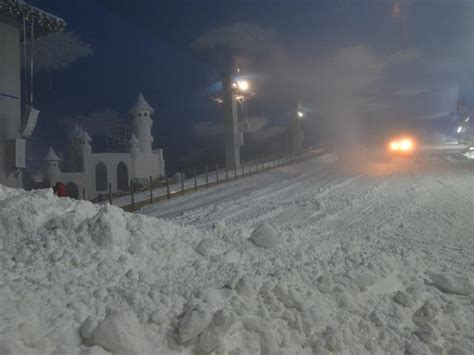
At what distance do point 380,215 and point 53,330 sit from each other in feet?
28.7

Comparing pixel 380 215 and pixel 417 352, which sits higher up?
pixel 380 215

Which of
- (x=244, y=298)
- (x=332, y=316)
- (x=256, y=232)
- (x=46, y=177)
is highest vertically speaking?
(x=46, y=177)

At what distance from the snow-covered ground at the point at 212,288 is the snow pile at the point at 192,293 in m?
0.01

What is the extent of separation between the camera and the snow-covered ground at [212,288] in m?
→ 3.09

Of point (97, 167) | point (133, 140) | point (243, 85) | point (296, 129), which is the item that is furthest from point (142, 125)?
point (296, 129)

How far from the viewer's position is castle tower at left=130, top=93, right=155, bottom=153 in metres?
37.8

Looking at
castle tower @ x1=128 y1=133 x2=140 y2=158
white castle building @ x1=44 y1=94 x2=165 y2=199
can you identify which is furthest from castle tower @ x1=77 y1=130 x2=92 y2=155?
castle tower @ x1=128 y1=133 x2=140 y2=158

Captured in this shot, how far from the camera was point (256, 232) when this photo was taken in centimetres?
600

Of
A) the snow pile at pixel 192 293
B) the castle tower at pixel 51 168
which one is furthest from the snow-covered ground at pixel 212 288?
the castle tower at pixel 51 168

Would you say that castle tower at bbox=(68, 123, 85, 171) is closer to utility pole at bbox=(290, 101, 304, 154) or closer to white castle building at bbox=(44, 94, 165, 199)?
white castle building at bbox=(44, 94, 165, 199)

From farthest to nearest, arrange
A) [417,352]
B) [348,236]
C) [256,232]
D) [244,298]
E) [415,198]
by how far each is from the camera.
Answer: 1. [415,198]
2. [348,236]
3. [256,232]
4. [244,298]
5. [417,352]

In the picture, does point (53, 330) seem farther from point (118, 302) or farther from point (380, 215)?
point (380, 215)

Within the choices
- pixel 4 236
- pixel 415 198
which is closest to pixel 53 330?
pixel 4 236

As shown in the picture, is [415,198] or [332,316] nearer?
[332,316]
